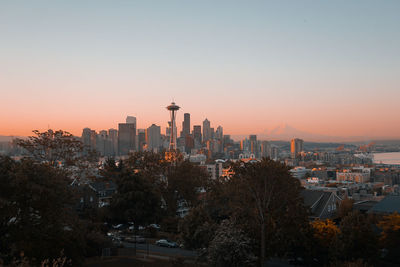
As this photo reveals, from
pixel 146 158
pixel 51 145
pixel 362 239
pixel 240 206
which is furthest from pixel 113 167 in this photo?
pixel 362 239

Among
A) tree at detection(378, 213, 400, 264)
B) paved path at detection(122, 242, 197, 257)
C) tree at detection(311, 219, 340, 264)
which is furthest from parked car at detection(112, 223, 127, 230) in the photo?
tree at detection(378, 213, 400, 264)

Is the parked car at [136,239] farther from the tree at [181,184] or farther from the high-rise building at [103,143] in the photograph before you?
the high-rise building at [103,143]

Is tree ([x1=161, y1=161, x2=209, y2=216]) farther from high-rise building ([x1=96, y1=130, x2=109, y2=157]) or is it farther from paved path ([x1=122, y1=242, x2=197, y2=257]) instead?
high-rise building ([x1=96, y1=130, x2=109, y2=157])

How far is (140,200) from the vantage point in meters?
25.1

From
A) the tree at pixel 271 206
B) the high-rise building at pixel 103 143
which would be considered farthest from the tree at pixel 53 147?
the high-rise building at pixel 103 143

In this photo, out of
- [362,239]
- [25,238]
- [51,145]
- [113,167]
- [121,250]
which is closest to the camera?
[25,238]

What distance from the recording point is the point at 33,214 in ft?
46.5

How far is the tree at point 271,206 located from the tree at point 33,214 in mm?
8010

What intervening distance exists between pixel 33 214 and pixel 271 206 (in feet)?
35.6

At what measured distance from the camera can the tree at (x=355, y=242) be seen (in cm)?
1734

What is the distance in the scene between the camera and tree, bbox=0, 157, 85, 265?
1334 cm

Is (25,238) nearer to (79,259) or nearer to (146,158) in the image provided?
(79,259)

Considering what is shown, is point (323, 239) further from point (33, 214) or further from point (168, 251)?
point (33, 214)

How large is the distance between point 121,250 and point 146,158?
12.8 meters
